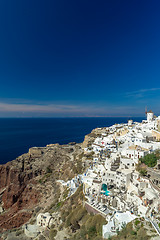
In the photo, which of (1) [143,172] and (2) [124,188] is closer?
(2) [124,188]

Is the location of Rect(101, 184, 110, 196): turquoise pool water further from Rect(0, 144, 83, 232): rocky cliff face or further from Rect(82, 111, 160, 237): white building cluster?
Rect(0, 144, 83, 232): rocky cliff face

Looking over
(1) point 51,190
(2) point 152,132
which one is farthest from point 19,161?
(2) point 152,132

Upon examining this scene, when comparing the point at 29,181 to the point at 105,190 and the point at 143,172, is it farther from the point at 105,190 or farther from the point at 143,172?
the point at 143,172

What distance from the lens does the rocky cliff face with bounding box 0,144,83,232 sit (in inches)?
1340

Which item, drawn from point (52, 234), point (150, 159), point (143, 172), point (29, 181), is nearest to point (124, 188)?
point (143, 172)

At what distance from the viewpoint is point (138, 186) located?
65.1ft

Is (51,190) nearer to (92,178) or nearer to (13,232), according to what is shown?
(13,232)

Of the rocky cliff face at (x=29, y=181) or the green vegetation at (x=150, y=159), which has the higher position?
the green vegetation at (x=150, y=159)

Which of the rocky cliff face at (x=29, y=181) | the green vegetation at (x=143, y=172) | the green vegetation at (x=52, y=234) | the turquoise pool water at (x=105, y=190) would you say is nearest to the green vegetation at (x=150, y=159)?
the green vegetation at (x=143, y=172)

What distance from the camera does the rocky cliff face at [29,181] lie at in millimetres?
34031

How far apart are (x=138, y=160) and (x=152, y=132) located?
43.6ft

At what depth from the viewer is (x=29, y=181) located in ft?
143

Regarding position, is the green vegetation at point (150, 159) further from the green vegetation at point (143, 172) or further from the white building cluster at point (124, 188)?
the green vegetation at point (143, 172)

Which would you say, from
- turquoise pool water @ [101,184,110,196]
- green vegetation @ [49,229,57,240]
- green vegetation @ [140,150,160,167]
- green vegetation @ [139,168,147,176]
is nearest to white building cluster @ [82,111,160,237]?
turquoise pool water @ [101,184,110,196]
